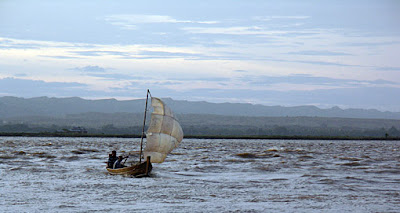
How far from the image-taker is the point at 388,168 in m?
48.5

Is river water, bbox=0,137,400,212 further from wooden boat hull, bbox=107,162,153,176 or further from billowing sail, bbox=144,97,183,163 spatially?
billowing sail, bbox=144,97,183,163

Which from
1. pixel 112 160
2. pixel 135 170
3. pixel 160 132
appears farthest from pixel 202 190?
pixel 112 160

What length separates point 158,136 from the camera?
37.3 meters

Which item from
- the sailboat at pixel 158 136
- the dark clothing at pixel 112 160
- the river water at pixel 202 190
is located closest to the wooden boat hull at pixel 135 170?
the sailboat at pixel 158 136

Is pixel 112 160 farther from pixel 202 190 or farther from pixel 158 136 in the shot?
pixel 202 190

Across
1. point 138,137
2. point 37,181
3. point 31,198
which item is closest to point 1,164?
point 37,181

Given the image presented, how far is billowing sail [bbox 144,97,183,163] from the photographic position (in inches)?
1452

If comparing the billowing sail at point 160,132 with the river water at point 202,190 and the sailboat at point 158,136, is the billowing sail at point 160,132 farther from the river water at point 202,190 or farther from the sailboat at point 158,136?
the river water at point 202,190

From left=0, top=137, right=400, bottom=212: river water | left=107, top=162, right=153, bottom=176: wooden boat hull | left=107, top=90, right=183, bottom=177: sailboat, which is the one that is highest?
left=107, top=90, right=183, bottom=177: sailboat

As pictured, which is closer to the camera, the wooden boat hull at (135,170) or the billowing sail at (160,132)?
the billowing sail at (160,132)

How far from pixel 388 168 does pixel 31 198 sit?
30987mm

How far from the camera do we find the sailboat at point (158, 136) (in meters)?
36.9

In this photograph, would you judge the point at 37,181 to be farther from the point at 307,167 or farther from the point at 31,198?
the point at 307,167

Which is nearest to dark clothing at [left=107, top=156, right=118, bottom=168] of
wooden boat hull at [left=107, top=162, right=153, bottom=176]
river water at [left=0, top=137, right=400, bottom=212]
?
river water at [left=0, top=137, right=400, bottom=212]
